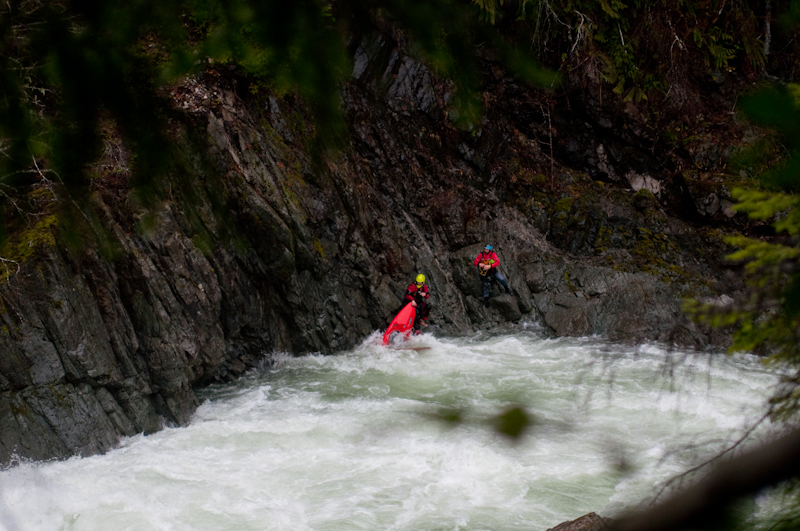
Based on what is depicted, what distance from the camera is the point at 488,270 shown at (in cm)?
1208

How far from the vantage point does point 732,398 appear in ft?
25.0

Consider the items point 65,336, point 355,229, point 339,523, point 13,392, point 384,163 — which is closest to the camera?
point 339,523

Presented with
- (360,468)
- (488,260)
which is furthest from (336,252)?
(360,468)

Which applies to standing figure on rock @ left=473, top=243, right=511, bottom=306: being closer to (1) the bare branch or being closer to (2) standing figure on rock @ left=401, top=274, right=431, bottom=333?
(2) standing figure on rock @ left=401, top=274, right=431, bottom=333

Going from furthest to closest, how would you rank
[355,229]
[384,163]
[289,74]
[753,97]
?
[384,163]
[355,229]
[289,74]
[753,97]

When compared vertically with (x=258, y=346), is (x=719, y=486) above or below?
above

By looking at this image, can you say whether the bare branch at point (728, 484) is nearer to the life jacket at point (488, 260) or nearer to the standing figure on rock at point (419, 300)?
the standing figure on rock at point (419, 300)

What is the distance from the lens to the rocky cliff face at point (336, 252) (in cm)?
599

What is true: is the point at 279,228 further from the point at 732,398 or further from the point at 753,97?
the point at 753,97

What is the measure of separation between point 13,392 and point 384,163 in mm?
8627

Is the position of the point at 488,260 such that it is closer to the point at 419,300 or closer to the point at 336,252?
the point at 419,300

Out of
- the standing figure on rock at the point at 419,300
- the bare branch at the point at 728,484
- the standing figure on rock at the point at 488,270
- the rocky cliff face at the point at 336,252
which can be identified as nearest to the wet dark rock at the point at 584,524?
the rocky cliff face at the point at 336,252

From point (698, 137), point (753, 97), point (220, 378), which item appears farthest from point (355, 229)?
point (753, 97)

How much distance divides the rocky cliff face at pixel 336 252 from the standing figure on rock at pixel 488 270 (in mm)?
249
